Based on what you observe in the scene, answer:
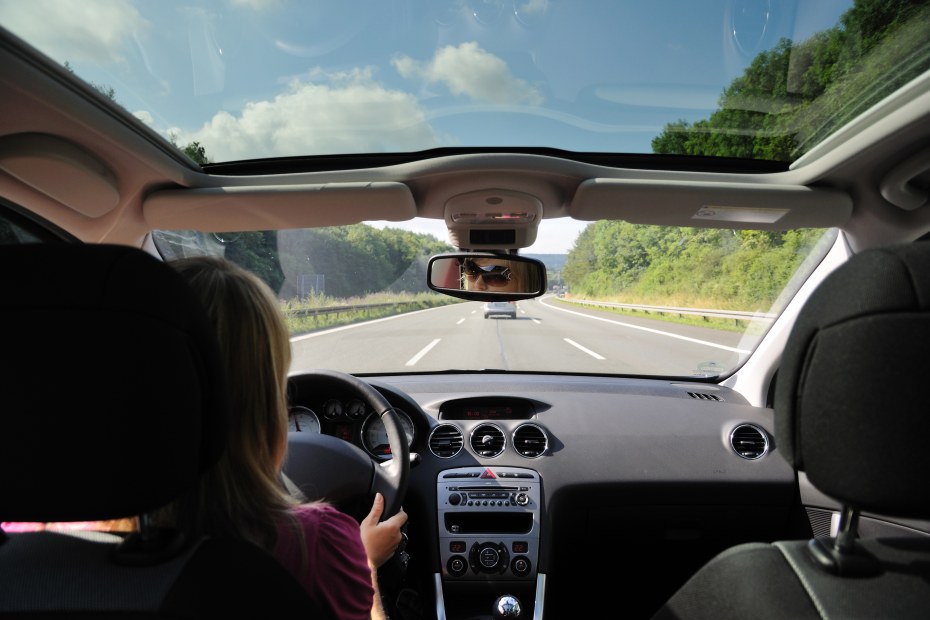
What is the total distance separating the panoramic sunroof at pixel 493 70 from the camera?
232 centimetres

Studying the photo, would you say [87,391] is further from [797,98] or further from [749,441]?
[749,441]

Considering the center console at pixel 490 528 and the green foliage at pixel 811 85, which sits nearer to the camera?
the green foliage at pixel 811 85

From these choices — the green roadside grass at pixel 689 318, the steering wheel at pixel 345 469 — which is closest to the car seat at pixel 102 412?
the steering wheel at pixel 345 469

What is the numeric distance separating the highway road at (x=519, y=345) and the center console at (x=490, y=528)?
112 cm

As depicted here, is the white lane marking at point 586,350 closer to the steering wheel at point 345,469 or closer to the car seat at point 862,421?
the steering wheel at point 345,469

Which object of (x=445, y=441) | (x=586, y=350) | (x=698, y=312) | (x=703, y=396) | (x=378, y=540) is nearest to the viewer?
(x=378, y=540)

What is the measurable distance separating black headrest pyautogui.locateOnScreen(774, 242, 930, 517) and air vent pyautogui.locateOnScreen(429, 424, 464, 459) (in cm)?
252

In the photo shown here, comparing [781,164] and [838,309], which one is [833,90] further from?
[838,309]

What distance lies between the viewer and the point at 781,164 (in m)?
2.89

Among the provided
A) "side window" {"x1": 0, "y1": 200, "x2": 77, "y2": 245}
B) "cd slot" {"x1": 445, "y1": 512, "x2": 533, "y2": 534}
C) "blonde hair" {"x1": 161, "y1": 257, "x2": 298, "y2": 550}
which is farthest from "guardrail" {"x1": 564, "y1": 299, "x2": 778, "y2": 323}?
"side window" {"x1": 0, "y1": 200, "x2": 77, "y2": 245}

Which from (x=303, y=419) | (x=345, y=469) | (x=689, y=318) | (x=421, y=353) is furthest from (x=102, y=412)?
(x=689, y=318)

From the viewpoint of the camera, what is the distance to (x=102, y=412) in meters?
0.96

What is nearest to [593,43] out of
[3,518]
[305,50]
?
[305,50]

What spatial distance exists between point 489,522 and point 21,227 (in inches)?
115
